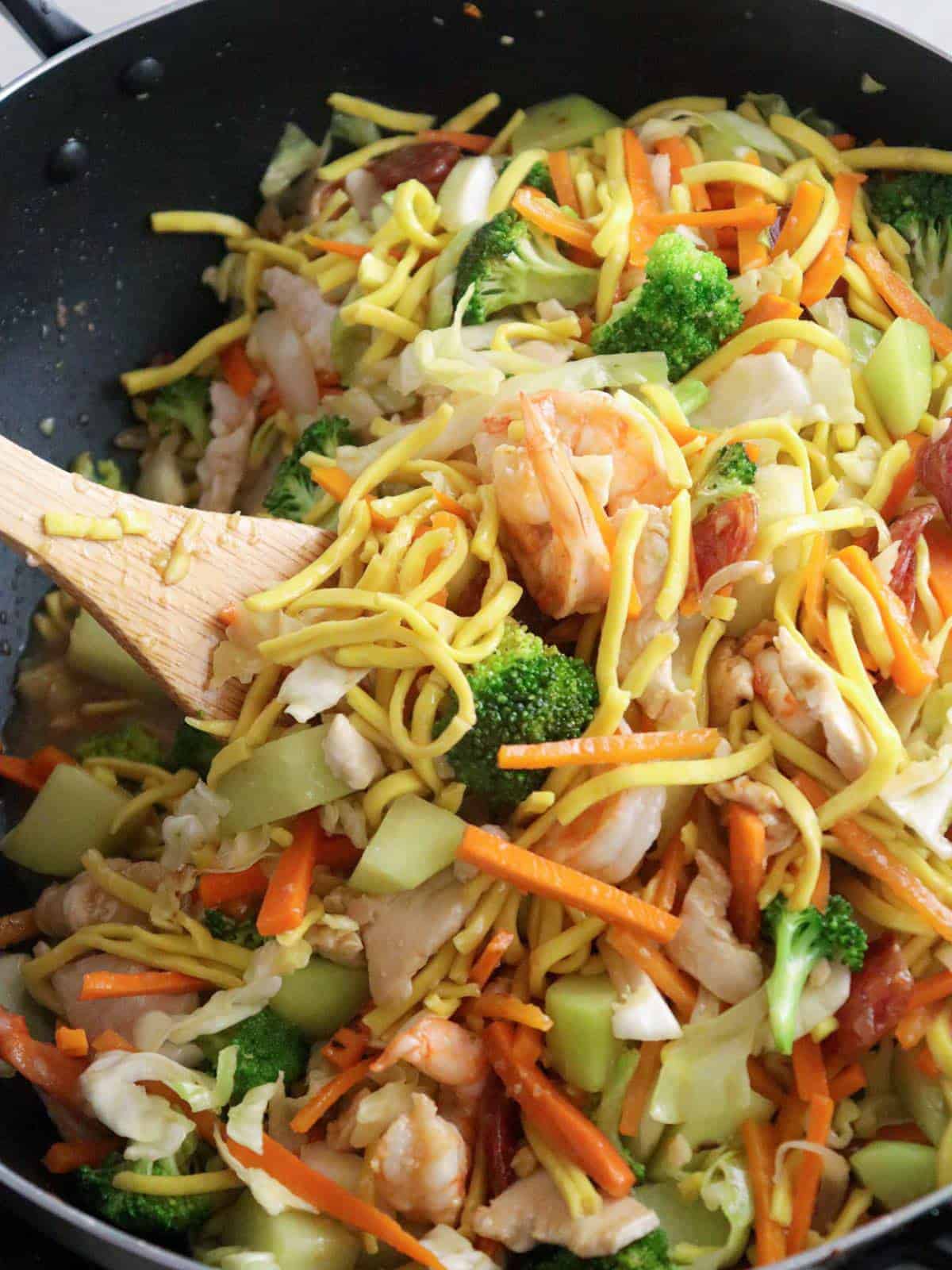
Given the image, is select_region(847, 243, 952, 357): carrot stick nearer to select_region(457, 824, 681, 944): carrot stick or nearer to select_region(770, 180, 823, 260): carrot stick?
select_region(770, 180, 823, 260): carrot stick

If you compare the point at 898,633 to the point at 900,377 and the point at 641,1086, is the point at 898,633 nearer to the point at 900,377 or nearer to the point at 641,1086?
the point at 900,377

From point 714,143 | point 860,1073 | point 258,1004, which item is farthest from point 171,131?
point 860,1073

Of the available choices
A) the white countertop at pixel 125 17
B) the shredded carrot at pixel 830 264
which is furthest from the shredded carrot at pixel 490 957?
the white countertop at pixel 125 17

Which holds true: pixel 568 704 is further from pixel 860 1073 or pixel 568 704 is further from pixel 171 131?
pixel 171 131

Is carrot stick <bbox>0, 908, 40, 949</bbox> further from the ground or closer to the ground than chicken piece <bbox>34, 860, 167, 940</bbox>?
closer to the ground

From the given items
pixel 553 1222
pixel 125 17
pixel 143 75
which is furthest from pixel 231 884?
pixel 125 17

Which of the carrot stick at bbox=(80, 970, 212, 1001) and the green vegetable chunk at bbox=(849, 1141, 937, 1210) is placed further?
the carrot stick at bbox=(80, 970, 212, 1001)

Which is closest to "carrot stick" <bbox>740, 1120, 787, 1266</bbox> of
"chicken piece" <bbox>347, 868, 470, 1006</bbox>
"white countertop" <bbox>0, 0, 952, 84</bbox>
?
"chicken piece" <bbox>347, 868, 470, 1006</bbox>
